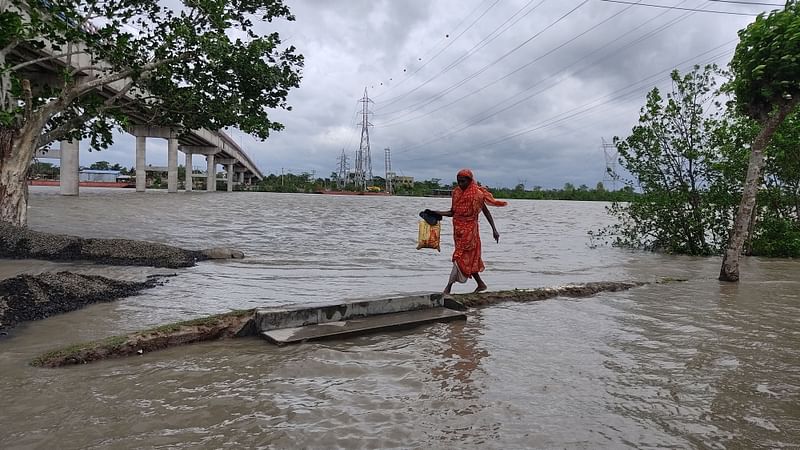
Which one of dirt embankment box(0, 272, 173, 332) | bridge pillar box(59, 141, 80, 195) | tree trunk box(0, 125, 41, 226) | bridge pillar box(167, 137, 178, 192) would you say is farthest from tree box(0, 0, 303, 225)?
bridge pillar box(167, 137, 178, 192)

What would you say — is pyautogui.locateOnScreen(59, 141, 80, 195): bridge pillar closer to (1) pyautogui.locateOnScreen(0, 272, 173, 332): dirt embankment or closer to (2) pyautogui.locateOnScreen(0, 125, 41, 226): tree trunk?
(2) pyautogui.locateOnScreen(0, 125, 41, 226): tree trunk

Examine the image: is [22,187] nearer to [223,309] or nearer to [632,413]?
[223,309]

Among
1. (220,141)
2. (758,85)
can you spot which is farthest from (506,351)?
(220,141)

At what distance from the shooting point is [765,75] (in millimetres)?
8648

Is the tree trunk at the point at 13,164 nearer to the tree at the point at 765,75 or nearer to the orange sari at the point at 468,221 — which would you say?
the orange sari at the point at 468,221

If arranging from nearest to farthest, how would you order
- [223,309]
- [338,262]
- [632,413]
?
[632,413] < [223,309] < [338,262]

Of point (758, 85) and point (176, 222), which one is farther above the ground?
point (758, 85)

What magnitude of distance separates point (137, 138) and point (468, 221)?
55.9m

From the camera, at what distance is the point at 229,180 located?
93.5 m

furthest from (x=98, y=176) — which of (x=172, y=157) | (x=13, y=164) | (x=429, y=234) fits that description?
(x=429, y=234)

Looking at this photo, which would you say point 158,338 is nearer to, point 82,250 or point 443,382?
point 443,382

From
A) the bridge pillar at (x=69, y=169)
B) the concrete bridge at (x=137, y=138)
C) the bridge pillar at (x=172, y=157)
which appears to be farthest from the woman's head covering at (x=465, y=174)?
the bridge pillar at (x=172, y=157)

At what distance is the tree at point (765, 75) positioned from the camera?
8102 mm

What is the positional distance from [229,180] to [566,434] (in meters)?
96.5
